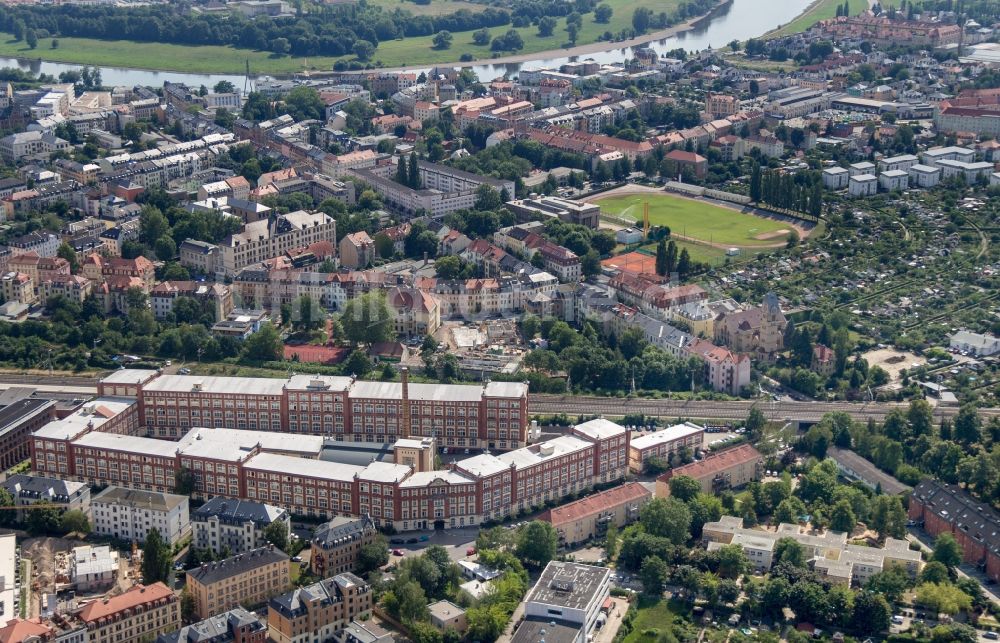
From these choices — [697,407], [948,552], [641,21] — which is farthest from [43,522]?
[641,21]

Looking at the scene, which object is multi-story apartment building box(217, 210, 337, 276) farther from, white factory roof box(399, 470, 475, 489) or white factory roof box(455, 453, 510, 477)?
white factory roof box(399, 470, 475, 489)

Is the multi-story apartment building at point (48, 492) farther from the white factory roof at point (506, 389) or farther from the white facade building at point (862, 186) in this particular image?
the white facade building at point (862, 186)

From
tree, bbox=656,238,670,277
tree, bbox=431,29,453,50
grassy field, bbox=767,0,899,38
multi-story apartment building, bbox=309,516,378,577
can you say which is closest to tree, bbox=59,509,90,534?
multi-story apartment building, bbox=309,516,378,577

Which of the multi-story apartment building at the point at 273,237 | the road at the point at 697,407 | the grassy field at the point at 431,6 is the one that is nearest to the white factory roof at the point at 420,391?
the road at the point at 697,407

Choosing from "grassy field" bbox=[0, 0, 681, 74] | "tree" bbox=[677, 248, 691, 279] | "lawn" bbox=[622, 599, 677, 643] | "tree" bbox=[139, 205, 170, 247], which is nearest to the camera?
"lawn" bbox=[622, 599, 677, 643]

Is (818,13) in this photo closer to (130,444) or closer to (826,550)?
(826,550)

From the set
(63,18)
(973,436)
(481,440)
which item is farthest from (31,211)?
(63,18)
